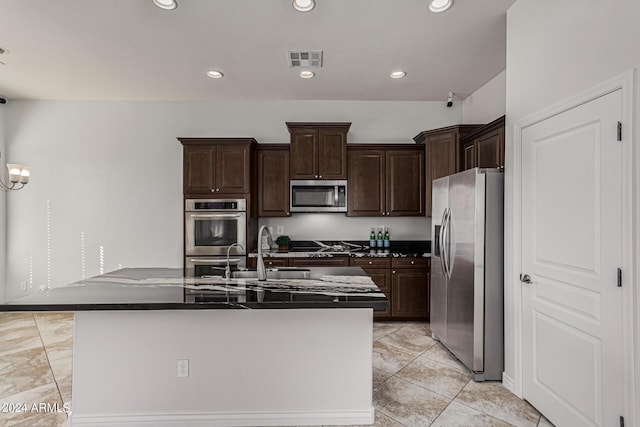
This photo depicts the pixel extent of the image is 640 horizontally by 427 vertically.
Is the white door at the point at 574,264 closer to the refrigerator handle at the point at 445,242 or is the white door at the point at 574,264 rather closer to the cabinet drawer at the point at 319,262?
the refrigerator handle at the point at 445,242

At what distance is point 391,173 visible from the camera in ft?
14.9

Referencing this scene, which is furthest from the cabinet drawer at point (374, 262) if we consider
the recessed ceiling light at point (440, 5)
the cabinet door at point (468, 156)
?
the recessed ceiling light at point (440, 5)

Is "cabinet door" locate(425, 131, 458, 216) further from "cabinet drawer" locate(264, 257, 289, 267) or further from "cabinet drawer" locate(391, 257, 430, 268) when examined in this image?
"cabinet drawer" locate(264, 257, 289, 267)

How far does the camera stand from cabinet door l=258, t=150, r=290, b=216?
14.8ft

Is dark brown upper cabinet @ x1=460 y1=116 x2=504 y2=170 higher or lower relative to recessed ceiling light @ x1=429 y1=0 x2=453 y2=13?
lower

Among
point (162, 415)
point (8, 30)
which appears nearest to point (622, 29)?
point (162, 415)

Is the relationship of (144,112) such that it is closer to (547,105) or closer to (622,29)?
(547,105)

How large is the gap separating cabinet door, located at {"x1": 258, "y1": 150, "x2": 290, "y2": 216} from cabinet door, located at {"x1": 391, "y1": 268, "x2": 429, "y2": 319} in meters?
1.70

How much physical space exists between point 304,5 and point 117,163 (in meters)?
3.68

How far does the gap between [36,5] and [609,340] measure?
442 cm

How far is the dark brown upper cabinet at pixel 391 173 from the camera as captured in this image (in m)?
4.55

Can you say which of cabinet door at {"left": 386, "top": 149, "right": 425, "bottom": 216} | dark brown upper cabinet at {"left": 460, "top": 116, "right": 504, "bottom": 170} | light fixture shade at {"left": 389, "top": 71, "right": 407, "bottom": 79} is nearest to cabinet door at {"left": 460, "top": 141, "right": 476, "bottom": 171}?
dark brown upper cabinet at {"left": 460, "top": 116, "right": 504, "bottom": 170}

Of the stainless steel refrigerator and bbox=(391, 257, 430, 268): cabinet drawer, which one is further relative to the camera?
bbox=(391, 257, 430, 268): cabinet drawer

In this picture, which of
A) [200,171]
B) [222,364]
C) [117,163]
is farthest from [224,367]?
[117,163]
